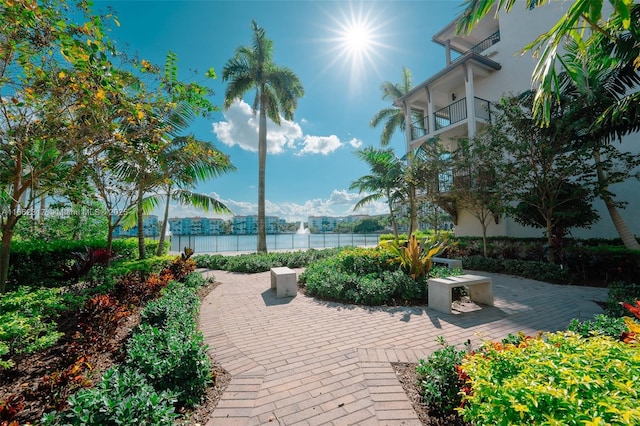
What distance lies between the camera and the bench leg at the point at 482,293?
212 inches

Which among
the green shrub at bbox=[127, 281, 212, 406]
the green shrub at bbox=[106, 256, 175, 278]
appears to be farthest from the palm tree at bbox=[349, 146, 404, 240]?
the green shrub at bbox=[127, 281, 212, 406]

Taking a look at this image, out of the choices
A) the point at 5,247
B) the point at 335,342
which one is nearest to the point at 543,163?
the point at 335,342

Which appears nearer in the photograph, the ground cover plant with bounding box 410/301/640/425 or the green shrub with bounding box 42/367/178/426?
the ground cover plant with bounding box 410/301/640/425

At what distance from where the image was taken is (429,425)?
2.21 m

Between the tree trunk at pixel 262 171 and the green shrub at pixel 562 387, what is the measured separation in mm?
11825

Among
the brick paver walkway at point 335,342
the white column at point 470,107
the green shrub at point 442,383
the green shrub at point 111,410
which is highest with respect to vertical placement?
the white column at point 470,107

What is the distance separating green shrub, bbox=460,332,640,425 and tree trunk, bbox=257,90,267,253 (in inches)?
466

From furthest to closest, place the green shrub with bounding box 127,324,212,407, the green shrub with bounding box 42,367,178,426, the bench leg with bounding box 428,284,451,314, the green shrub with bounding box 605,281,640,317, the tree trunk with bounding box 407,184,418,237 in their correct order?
the tree trunk with bounding box 407,184,418,237 → the bench leg with bounding box 428,284,451,314 → the green shrub with bounding box 605,281,640,317 → the green shrub with bounding box 127,324,212,407 → the green shrub with bounding box 42,367,178,426

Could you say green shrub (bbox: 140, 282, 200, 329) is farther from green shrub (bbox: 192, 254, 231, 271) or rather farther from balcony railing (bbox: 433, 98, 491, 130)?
balcony railing (bbox: 433, 98, 491, 130)

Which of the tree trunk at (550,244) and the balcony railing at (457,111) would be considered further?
the balcony railing at (457,111)

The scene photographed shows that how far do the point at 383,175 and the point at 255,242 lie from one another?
35.0 feet

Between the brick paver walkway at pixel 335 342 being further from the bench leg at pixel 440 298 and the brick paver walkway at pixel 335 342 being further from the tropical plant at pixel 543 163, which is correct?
the tropical plant at pixel 543 163

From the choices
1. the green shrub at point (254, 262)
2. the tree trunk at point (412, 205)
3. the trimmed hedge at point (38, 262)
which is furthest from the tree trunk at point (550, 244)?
the trimmed hedge at point (38, 262)

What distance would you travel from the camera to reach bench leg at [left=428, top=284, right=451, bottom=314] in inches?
193
